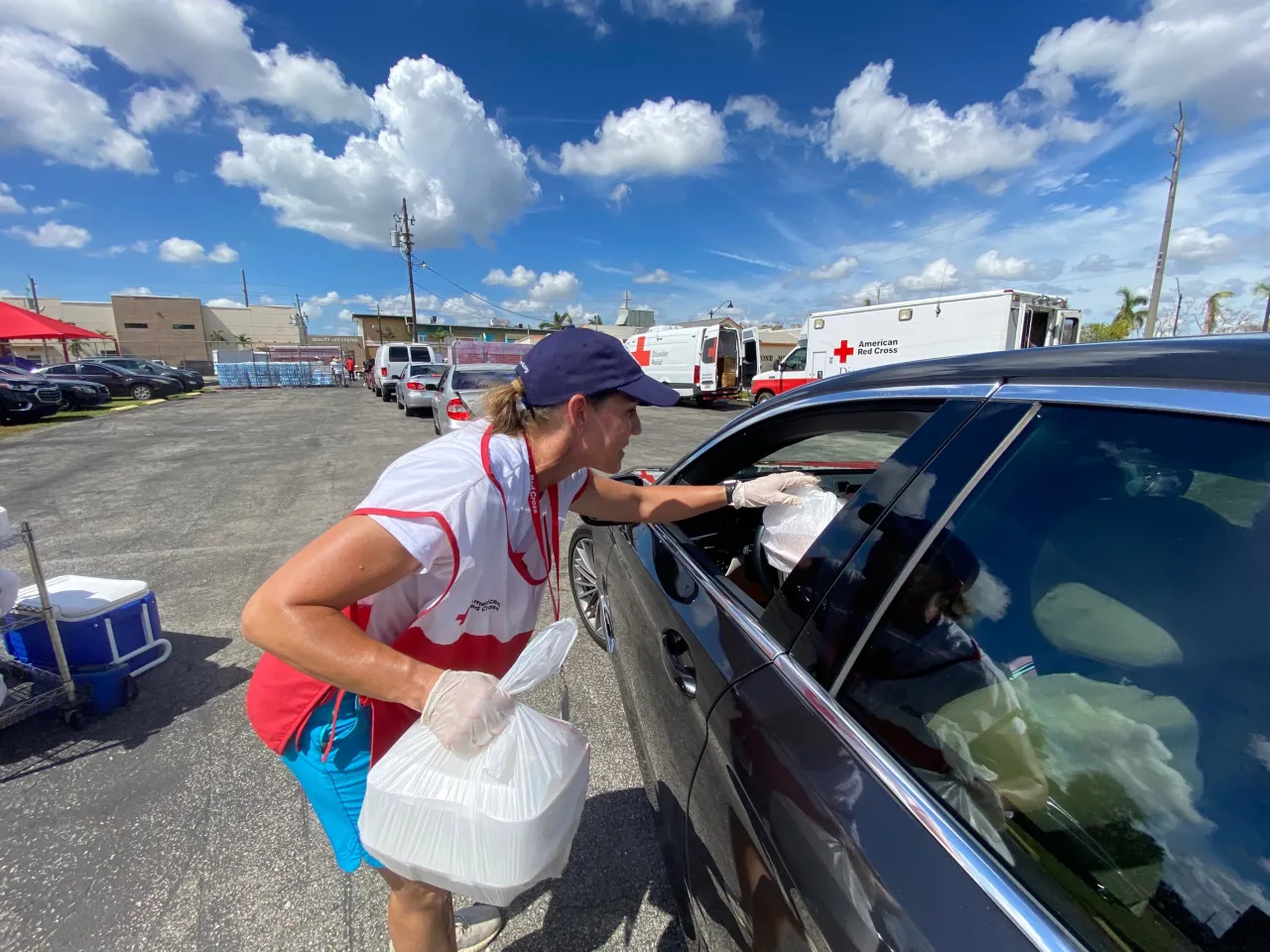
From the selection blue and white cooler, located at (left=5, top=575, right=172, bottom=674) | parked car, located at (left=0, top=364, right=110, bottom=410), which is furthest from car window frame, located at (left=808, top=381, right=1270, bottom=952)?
parked car, located at (left=0, top=364, right=110, bottom=410)

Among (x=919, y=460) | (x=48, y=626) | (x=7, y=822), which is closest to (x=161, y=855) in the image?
(x=7, y=822)

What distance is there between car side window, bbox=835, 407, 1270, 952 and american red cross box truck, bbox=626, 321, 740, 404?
59.5 feet

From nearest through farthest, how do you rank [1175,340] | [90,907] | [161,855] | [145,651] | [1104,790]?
[1104,790] < [1175,340] < [90,907] < [161,855] < [145,651]

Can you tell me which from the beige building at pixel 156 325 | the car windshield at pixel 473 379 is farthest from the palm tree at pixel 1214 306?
the beige building at pixel 156 325

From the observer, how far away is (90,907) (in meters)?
1.78

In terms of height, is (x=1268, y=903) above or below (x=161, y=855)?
above

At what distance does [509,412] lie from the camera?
135 centimetres

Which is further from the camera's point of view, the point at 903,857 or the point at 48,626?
the point at 48,626

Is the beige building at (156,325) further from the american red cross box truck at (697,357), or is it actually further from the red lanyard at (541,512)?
the red lanyard at (541,512)

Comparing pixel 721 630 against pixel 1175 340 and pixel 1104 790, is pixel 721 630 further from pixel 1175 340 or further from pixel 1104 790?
pixel 1175 340

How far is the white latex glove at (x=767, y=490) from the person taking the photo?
81.0 inches

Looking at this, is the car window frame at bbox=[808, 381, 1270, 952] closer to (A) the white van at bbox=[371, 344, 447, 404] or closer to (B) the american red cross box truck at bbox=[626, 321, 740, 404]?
(B) the american red cross box truck at bbox=[626, 321, 740, 404]

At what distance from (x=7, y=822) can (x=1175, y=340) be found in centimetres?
364

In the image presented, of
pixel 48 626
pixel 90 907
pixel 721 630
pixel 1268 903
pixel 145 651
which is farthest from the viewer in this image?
pixel 145 651
